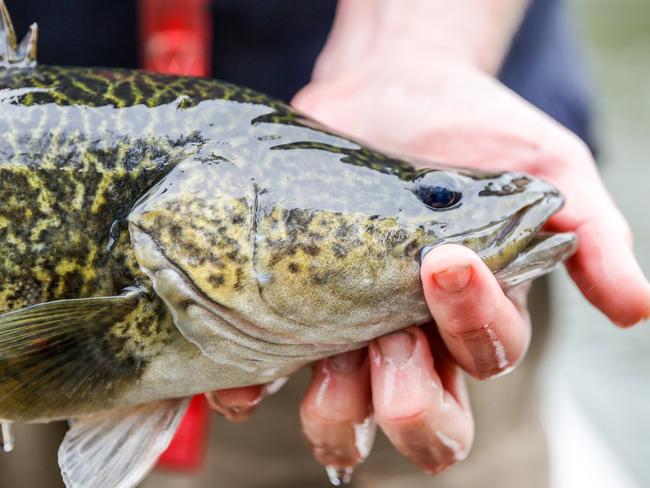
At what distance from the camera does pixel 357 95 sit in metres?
2.67

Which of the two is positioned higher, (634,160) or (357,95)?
(357,95)

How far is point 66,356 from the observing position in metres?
1.81

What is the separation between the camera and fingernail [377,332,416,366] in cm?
194

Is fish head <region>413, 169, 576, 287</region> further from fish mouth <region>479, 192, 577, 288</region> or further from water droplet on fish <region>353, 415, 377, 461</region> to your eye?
water droplet on fish <region>353, 415, 377, 461</region>

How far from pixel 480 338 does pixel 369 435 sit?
1.42ft

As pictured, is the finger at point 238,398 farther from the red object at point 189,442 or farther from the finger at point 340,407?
the red object at point 189,442

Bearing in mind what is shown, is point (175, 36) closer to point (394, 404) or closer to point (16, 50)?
point (16, 50)

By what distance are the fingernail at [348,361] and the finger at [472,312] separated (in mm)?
242

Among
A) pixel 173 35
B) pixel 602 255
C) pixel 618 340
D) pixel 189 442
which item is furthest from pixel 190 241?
pixel 618 340

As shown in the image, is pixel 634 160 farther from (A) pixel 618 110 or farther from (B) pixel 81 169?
(B) pixel 81 169

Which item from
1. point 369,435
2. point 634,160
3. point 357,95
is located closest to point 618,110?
point 634,160

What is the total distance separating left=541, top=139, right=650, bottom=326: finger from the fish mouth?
10 centimetres


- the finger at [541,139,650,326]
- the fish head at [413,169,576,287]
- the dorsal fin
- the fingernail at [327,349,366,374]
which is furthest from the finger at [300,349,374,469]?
the dorsal fin

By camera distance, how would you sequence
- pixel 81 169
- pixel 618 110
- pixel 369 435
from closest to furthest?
pixel 81 169
pixel 369 435
pixel 618 110
